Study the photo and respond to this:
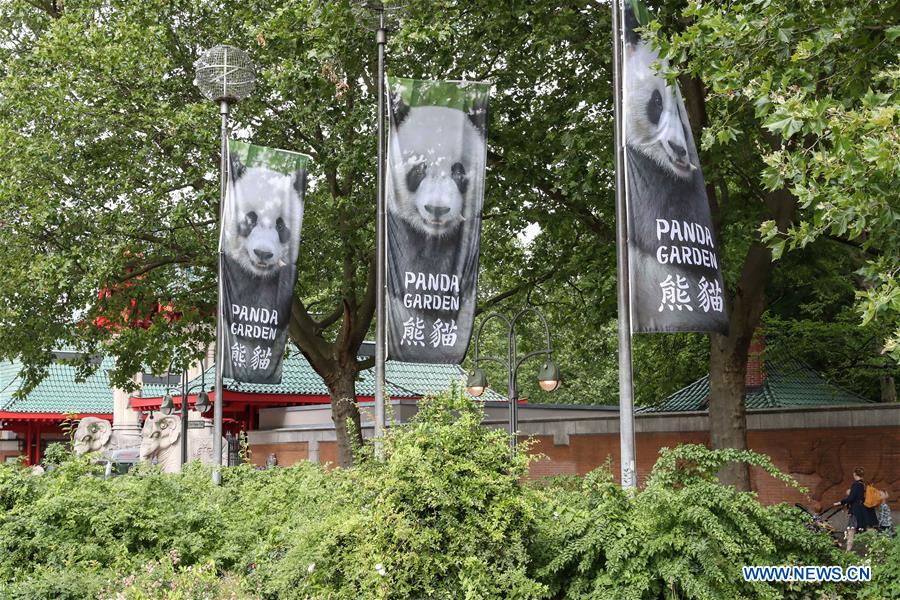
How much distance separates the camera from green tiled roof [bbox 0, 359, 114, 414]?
130ft

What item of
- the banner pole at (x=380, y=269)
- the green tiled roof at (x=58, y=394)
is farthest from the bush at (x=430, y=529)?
the green tiled roof at (x=58, y=394)

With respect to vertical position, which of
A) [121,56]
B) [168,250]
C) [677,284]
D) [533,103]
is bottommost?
[677,284]

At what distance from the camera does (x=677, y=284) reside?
10.8 m

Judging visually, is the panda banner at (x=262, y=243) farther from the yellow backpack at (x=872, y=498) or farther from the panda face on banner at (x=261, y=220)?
the yellow backpack at (x=872, y=498)

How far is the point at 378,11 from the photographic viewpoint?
16406mm

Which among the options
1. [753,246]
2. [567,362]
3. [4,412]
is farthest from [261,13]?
[567,362]

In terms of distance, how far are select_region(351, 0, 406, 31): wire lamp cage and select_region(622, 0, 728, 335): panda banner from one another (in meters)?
5.95

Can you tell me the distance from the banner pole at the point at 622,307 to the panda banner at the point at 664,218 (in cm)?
41

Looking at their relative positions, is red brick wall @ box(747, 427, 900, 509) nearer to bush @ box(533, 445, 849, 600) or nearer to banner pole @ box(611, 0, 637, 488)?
banner pole @ box(611, 0, 637, 488)

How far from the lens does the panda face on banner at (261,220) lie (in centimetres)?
1739

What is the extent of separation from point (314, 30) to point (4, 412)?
2668cm

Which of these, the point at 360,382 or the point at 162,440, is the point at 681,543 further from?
the point at 360,382

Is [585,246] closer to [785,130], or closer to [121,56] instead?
[121,56]
